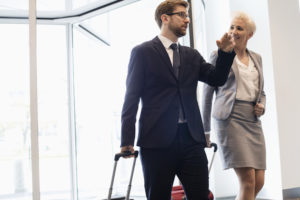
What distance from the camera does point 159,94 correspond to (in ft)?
6.19

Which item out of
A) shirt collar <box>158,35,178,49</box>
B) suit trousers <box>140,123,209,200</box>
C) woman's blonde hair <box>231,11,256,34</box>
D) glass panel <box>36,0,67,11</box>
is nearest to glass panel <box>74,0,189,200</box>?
glass panel <box>36,0,67,11</box>

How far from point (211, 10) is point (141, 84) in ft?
9.53

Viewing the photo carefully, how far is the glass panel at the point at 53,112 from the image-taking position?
375cm

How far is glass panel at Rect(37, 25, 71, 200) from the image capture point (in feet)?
12.3

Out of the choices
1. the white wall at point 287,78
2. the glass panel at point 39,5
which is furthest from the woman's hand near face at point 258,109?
the glass panel at point 39,5

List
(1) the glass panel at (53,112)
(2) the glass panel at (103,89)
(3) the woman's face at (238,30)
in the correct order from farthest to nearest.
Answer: (2) the glass panel at (103,89)
(1) the glass panel at (53,112)
(3) the woman's face at (238,30)

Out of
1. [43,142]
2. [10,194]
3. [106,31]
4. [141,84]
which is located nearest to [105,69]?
[106,31]

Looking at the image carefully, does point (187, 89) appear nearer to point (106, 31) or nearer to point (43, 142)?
point (43, 142)

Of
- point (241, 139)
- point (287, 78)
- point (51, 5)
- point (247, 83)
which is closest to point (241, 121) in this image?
point (241, 139)

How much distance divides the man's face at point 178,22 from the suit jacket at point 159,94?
12 cm

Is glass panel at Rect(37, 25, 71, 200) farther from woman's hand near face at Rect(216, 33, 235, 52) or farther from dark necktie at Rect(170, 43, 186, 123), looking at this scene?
woman's hand near face at Rect(216, 33, 235, 52)

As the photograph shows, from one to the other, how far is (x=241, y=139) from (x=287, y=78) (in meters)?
2.33

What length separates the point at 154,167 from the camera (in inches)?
71.8

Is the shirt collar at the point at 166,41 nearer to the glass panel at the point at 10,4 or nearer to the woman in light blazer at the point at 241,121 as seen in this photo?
the woman in light blazer at the point at 241,121
